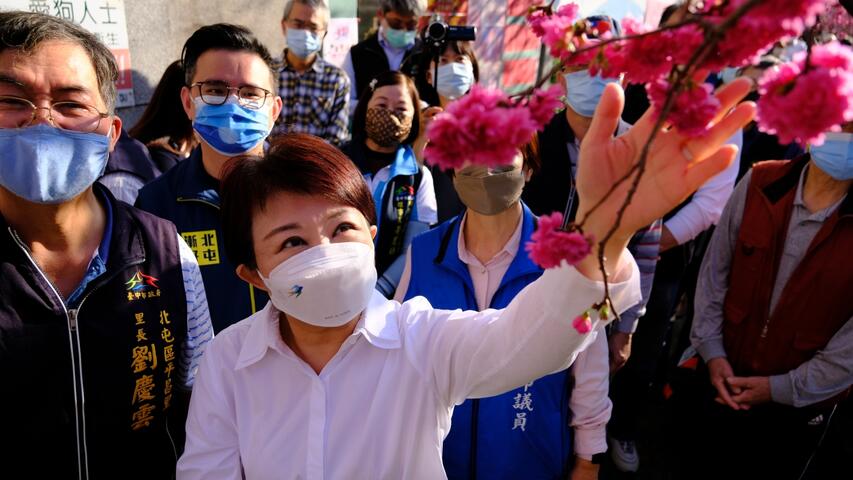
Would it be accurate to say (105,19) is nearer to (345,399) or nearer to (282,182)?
(282,182)

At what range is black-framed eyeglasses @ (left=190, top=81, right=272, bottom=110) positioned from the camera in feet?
7.50

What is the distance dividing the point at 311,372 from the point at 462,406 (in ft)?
2.13

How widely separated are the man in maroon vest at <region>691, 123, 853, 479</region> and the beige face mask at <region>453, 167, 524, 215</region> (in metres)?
1.20

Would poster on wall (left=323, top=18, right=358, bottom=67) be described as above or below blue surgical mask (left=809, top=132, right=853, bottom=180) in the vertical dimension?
above

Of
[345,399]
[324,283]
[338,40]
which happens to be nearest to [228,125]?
[324,283]

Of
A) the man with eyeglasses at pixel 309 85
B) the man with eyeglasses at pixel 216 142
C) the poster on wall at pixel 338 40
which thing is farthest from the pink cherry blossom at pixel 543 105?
the poster on wall at pixel 338 40

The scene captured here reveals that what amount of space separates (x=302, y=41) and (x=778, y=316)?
364 centimetres

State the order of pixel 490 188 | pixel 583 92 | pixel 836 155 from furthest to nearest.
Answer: pixel 583 92
pixel 836 155
pixel 490 188

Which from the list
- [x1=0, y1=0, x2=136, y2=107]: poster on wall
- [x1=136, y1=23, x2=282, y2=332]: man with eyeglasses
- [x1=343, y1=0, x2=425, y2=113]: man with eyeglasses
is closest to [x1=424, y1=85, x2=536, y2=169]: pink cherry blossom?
[x1=136, y1=23, x2=282, y2=332]: man with eyeglasses

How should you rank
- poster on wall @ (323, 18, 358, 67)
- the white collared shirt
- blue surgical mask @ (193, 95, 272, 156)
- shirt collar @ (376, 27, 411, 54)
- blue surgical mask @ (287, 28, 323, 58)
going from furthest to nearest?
poster on wall @ (323, 18, 358, 67)
shirt collar @ (376, 27, 411, 54)
blue surgical mask @ (287, 28, 323, 58)
blue surgical mask @ (193, 95, 272, 156)
the white collared shirt

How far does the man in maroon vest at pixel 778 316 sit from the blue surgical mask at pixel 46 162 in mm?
2579

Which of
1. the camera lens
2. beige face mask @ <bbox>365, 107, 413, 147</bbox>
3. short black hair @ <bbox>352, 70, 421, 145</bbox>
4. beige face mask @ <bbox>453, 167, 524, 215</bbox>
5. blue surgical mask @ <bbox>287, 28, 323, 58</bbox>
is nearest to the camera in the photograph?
beige face mask @ <bbox>453, 167, 524, 215</bbox>

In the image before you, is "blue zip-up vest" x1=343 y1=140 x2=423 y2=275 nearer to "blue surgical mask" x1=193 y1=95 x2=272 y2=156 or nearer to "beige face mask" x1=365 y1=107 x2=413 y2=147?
"beige face mask" x1=365 y1=107 x2=413 y2=147

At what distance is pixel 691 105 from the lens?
770 millimetres
